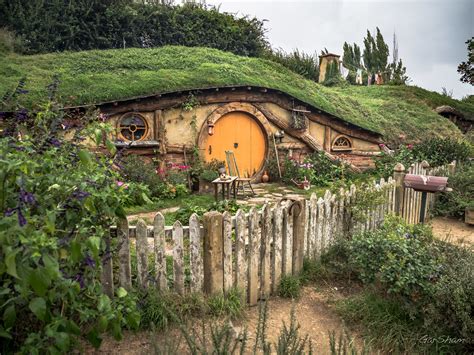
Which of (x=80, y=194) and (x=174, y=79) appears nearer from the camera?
(x=80, y=194)

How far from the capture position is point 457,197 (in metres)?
7.62

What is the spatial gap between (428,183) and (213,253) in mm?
3444

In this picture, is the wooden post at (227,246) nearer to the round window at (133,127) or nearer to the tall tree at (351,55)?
the round window at (133,127)

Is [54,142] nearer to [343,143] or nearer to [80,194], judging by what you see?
[80,194]

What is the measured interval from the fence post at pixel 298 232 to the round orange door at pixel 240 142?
21.9 feet

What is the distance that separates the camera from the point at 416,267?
3.55 m

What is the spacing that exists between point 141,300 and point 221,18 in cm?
2076

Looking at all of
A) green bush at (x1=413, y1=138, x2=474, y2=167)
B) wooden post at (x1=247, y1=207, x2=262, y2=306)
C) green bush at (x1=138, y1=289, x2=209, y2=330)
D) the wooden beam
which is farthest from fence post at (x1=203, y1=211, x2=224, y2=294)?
green bush at (x1=413, y1=138, x2=474, y2=167)

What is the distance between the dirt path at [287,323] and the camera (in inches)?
119

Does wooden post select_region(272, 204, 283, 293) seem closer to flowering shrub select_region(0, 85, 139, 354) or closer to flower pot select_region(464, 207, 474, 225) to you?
flowering shrub select_region(0, 85, 139, 354)

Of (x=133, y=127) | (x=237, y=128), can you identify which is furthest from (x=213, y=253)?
(x=237, y=128)

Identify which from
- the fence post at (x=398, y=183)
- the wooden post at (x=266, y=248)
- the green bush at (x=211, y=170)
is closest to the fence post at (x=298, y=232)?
the wooden post at (x=266, y=248)

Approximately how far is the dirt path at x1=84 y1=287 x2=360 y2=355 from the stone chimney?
22.6 metres

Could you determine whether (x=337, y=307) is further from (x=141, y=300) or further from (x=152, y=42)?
(x=152, y=42)
